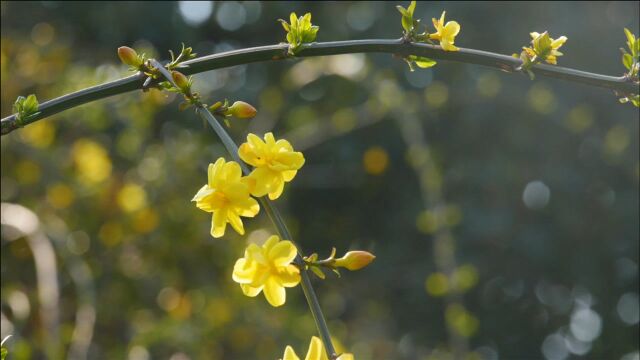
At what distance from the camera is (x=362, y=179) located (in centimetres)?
345

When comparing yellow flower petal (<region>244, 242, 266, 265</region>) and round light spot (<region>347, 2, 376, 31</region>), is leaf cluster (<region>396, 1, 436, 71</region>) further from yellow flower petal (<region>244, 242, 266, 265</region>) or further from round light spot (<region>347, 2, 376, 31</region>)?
round light spot (<region>347, 2, 376, 31</region>)

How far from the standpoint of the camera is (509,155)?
3.45 meters

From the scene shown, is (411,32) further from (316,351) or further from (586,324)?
(586,324)

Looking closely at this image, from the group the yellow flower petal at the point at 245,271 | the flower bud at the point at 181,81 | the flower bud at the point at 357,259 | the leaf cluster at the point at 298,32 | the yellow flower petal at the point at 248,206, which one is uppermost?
the leaf cluster at the point at 298,32

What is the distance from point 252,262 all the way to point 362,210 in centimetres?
283

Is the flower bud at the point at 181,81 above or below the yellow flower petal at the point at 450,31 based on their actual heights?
above

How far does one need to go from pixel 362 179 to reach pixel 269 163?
276 centimetres

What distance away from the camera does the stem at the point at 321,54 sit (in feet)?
2.32

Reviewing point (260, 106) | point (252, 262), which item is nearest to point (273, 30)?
point (260, 106)

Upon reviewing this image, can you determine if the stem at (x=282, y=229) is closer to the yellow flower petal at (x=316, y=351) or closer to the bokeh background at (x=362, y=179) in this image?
the yellow flower petal at (x=316, y=351)

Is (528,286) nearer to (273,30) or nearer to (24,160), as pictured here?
(273,30)

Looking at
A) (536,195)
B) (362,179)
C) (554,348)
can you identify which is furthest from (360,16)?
(554,348)

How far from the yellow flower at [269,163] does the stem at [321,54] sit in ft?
0.25

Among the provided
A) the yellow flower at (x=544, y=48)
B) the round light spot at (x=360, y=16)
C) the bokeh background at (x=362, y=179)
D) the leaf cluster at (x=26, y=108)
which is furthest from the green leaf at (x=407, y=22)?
the round light spot at (x=360, y=16)
